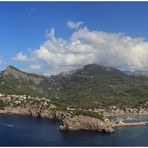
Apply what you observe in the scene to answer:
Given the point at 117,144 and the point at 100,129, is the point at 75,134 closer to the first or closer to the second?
the point at 100,129

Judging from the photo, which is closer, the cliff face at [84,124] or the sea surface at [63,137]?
the sea surface at [63,137]

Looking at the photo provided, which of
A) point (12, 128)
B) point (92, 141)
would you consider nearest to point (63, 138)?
point (92, 141)

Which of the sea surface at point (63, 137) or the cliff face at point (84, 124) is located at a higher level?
the cliff face at point (84, 124)

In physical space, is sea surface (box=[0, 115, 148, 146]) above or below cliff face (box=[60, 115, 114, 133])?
below

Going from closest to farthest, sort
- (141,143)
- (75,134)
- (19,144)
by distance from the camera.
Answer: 1. (19,144)
2. (141,143)
3. (75,134)

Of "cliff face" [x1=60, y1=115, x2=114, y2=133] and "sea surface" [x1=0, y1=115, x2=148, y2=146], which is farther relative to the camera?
"cliff face" [x1=60, y1=115, x2=114, y2=133]
